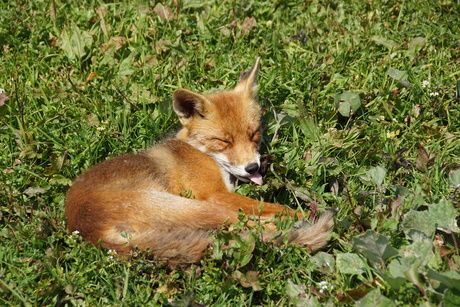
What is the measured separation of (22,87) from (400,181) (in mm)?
4233

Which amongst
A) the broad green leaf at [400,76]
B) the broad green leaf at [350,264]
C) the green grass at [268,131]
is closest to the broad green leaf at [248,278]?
the green grass at [268,131]

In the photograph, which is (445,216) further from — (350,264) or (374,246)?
(350,264)

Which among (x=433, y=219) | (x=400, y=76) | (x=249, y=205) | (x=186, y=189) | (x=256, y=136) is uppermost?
(x=400, y=76)

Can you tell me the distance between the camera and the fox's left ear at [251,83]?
5227 mm

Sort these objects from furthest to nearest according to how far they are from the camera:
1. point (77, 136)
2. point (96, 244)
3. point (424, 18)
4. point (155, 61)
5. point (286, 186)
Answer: point (424, 18)
point (155, 61)
point (77, 136)
point (286, 186)
point (96, 244)

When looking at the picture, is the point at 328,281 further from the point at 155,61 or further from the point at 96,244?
the point at 155,61

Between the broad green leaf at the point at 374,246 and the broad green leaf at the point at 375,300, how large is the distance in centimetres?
26

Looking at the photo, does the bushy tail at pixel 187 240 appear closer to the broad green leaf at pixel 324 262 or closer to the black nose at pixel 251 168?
the broad green leaf at pixel 324 262

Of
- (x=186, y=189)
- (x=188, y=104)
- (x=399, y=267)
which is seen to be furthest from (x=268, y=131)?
(x=399, y=267)

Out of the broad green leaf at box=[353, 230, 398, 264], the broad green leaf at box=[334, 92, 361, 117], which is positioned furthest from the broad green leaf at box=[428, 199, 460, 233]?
the broad green leaf at box=[334, 92, 361, 117]

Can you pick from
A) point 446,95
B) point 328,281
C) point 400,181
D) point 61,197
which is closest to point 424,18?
point 446,95

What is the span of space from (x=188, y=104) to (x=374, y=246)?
2547 millimetres

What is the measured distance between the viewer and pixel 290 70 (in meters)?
5.81

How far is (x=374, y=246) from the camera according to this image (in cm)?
323
